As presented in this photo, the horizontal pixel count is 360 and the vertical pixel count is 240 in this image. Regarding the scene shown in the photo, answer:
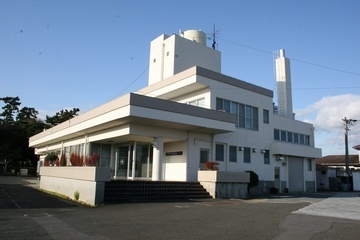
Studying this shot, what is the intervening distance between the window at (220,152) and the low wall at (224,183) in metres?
3.11

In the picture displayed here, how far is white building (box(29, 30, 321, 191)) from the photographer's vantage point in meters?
18.6

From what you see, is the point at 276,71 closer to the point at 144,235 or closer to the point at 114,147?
the point at 114,147

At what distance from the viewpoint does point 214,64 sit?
27.9 meters

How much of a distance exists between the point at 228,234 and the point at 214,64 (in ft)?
70.5

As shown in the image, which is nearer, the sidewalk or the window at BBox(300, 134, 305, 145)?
the sidewalk

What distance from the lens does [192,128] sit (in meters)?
19.9

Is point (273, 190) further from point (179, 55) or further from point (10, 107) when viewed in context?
point (10, 107)

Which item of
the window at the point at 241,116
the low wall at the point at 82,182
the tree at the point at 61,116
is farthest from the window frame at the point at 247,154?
the tree at the point at 61,116

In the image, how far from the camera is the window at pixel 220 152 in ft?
72.1

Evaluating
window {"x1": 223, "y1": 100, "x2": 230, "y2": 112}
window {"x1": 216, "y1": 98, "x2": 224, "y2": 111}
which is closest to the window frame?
window {"x1": 223, "y1": 100, "x2": 230, "y2": 112}

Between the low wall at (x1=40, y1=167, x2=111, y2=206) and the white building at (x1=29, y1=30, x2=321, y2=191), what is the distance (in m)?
3.44

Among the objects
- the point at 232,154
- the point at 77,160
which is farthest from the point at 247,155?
the point at 77,160

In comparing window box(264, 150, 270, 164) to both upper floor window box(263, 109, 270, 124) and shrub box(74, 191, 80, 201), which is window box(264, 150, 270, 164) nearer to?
upper floor window box(263, 109, 270, 124)

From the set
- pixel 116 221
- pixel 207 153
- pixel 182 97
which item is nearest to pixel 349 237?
pixel 116 221
